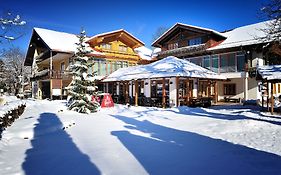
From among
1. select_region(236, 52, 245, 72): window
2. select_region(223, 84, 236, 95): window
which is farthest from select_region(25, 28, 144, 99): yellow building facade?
select_region(236, 52, 245, 72): window

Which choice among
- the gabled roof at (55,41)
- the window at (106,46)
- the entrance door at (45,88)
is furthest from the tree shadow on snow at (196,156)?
the entrance door at (45,88)

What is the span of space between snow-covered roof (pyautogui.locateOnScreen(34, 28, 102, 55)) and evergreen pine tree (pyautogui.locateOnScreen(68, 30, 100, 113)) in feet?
34.4

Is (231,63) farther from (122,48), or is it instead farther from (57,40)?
(57,40)

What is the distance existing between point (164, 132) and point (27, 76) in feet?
155

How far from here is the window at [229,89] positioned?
26094mm

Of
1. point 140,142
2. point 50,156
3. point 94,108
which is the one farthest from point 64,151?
point 94,108

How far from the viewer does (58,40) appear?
2922 centimetres

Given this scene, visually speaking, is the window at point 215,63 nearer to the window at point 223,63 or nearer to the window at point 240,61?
the window at point 223,63

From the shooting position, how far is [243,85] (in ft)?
82.3

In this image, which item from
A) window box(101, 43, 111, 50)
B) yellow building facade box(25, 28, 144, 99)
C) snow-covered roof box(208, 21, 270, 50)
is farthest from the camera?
window box(101, 43, 111, 50)

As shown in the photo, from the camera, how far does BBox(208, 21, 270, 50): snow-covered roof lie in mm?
24806

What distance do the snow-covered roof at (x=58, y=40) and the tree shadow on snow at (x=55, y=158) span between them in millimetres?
20037

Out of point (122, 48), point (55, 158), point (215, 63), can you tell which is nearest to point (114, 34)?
point (122, 48)

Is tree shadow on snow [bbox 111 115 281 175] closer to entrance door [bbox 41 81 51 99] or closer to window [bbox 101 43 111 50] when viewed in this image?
window [bbox 101 43 111 50]
